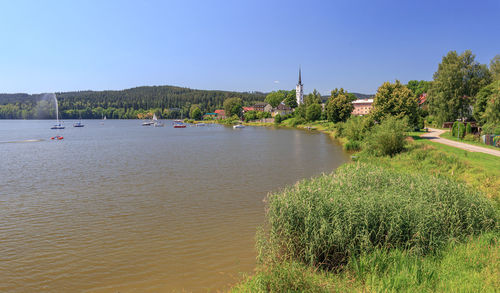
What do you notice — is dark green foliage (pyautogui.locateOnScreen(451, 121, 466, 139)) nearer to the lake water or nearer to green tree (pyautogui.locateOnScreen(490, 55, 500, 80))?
green tree (pyautogui.locateOnScreen(490, 55, 500, 80))

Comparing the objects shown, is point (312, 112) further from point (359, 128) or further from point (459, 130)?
point (459, 130)

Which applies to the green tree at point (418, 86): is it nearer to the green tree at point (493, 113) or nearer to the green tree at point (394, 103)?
the green tree at point (394, 103)

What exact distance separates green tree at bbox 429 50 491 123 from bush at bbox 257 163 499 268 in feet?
150

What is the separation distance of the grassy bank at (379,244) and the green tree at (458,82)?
44.6 meters

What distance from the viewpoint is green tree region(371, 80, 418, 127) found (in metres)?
44.1

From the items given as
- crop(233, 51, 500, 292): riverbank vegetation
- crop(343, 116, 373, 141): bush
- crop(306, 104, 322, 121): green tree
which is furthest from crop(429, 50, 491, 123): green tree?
crop(306, 104, 322, 121): green tree

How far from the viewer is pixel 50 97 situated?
116 meters

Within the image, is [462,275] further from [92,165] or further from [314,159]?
[92,165]

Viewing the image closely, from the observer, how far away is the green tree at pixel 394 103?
145 feet

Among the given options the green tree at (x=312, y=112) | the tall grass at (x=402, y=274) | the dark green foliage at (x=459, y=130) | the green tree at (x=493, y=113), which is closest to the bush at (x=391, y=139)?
the green tree at (x=493, y=113)

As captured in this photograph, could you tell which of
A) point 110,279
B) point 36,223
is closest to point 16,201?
point 36,223

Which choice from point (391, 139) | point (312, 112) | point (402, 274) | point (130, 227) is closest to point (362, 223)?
point (402, 274)

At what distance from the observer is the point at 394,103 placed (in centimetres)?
4434

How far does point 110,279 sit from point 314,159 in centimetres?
2790
